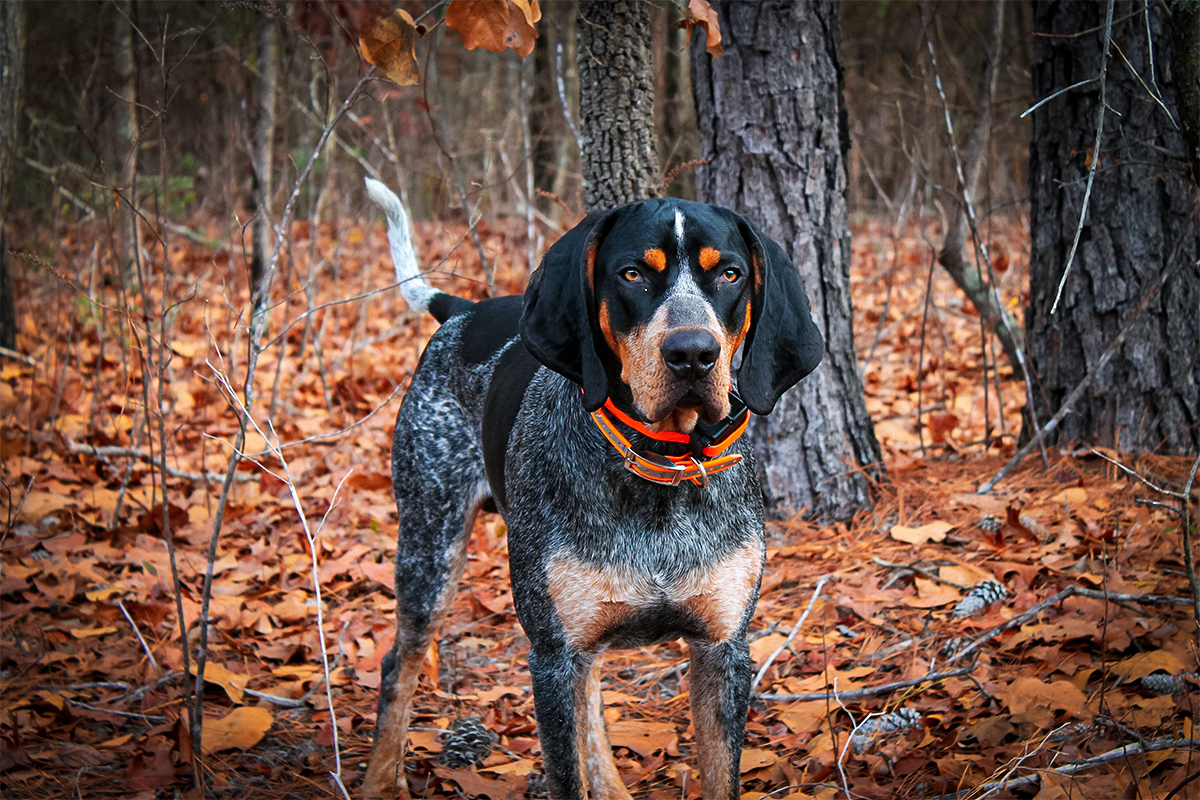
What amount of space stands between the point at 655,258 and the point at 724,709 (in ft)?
4.33

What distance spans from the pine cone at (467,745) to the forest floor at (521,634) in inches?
3.0

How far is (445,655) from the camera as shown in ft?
14.2

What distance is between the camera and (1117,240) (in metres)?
4.54

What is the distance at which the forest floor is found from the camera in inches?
120

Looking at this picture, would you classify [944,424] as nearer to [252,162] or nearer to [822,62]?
[822,62]

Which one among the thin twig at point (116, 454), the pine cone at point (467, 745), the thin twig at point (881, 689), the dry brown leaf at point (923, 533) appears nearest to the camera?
the thin twig at point (881, 689)

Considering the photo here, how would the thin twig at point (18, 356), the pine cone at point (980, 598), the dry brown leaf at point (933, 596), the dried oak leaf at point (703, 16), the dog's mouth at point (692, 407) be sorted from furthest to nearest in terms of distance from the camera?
the thin twig at point (18, 356) < the dry brown leaf at point (933, 596) < the pine cone at point (980, 598) < the dried oak leaf at point (703, 16) < the dog's mouth at point (692, 407)

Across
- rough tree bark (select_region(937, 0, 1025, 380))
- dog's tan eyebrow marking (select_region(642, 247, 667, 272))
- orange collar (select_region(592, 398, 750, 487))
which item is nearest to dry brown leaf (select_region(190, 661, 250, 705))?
orange collar (select_region(592, 398, 750, 487))

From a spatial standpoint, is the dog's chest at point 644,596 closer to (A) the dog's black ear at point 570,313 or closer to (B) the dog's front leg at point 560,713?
(B) the dog's front leg at point 560,713

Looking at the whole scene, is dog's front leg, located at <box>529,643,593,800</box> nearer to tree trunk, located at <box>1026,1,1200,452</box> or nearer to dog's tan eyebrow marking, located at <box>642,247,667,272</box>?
dog's tan eyebrow marking, located at <box>642,247,667,272</box>

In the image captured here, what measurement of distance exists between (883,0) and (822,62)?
1434cm

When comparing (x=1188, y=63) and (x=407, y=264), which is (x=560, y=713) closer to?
(x=407, y=264)

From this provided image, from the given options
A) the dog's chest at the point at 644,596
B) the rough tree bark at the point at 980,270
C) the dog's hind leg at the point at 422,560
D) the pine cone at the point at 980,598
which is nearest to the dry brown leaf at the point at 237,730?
the dog's hind leg at the point at 422,560

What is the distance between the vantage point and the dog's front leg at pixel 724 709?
Answer: 2773 mm
